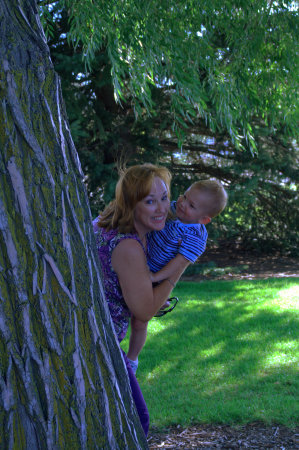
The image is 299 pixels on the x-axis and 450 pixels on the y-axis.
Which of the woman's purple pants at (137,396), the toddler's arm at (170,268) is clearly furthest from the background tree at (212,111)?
the woman's purple pants at (137,396)

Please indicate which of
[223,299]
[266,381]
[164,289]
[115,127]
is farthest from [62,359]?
[115,127]

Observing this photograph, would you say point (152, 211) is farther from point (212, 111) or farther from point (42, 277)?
point (212, 111)

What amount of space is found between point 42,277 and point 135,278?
67 cm

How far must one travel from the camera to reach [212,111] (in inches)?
290

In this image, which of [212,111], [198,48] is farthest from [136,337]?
[212,111]

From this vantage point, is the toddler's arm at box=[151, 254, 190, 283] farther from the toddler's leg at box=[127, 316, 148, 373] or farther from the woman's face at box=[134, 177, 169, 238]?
the toddler's leg at box=[127, 316, 148, 373]

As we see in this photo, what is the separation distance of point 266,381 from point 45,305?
10.7ft

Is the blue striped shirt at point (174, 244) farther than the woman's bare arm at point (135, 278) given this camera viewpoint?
Yes

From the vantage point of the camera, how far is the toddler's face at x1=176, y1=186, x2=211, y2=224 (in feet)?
10.5

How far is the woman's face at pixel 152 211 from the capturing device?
2447 mm

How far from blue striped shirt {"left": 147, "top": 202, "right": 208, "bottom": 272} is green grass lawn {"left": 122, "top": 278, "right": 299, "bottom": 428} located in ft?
5.39

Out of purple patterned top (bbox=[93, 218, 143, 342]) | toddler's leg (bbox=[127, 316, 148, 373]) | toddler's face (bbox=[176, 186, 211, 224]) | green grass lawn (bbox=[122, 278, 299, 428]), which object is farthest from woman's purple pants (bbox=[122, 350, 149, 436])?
green grass lawn (bbox=[122, 278, 299, 428])

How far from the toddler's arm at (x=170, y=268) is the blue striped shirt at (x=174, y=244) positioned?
0.03 meters

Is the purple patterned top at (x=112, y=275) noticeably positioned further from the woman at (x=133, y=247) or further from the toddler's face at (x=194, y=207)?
the toddler's face at (x=194, y=207)
